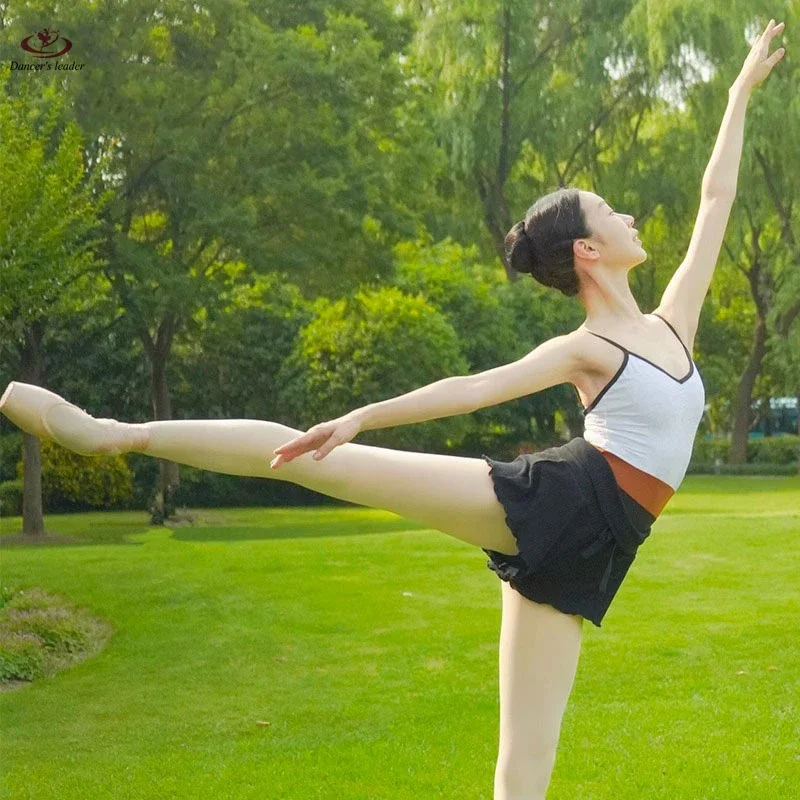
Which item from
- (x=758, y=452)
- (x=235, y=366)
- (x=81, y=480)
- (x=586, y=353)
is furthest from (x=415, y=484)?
(x=758, y=452)

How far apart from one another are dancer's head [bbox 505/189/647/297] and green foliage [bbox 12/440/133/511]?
17.3 meters

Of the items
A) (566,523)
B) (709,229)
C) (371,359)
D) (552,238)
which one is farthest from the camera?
(371,359)

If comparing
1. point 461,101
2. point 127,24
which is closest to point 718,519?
point 127,24

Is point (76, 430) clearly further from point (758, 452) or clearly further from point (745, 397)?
point (758, 452)

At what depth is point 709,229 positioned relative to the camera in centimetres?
347

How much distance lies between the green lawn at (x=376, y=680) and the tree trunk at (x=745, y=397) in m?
18.0

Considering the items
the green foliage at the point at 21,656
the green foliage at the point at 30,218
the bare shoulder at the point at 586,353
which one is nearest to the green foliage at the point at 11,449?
the green foliage at the point at 30,218

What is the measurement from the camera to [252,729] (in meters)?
6.65

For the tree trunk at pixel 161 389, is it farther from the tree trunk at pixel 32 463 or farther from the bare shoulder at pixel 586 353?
the bare shoulder at pixel 586 353

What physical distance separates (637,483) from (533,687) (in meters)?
0.58

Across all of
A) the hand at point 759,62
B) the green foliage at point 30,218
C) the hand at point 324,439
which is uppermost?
the green foliage at point 30,218

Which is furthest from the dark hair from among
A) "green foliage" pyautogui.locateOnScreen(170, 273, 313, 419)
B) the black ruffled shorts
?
"green foliage" pyautogui.locateOnScreen(170, 273, 313, 419)

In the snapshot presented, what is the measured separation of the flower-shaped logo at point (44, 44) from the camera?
15.5 meters

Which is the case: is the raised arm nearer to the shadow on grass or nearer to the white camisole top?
the white camisole top
